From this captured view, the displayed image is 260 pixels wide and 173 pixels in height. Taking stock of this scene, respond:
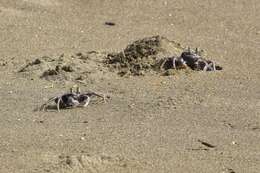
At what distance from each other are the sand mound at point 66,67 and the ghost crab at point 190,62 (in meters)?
0.67

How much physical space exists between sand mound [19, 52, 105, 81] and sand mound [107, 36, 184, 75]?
0.18m

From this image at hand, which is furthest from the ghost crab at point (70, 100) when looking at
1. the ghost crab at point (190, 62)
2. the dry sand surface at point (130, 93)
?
the ghost crab at point (190, 62)

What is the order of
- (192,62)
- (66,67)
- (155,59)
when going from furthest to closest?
(155,59), (192,62), (66,67)

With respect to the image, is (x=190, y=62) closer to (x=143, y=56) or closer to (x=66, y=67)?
(x=143, y=56)

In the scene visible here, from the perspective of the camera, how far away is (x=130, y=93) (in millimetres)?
7332

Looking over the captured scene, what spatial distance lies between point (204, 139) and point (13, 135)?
4.47 feet

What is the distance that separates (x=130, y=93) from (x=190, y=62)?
0.95m

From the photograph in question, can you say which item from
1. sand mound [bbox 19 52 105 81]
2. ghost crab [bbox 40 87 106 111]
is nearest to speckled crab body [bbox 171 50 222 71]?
sand mound [bbox 19 52 105 81]

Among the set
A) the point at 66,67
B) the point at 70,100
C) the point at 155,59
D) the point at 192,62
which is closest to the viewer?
the point at 70,100

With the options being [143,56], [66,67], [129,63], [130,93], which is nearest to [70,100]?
[130,93]

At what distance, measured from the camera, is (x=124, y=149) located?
19.2 ft

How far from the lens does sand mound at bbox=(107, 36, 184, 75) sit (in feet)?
26.3

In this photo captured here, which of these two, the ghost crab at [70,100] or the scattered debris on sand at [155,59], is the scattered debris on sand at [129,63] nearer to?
the scattered debris on sand at [155,59]

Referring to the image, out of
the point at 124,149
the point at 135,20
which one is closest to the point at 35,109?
the point at 124,149
